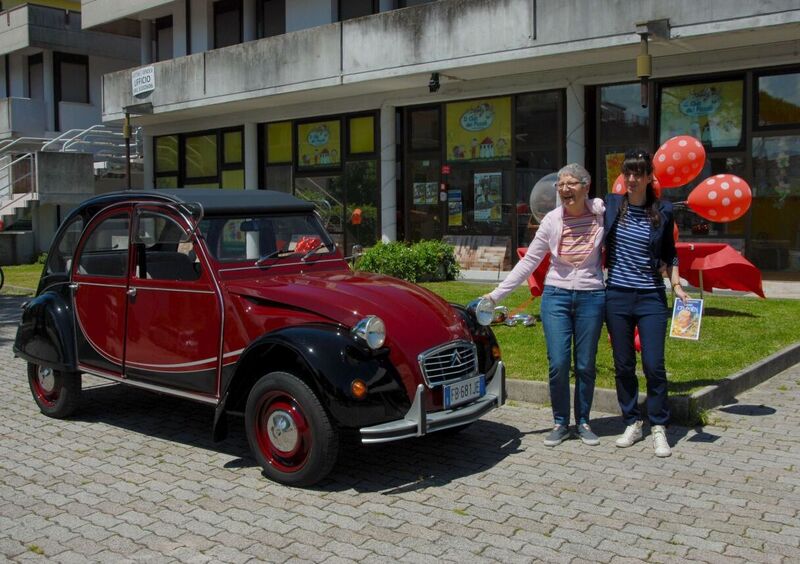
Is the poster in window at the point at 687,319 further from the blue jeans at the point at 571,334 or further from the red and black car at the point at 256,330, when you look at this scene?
the red and black car at the point at 256,330

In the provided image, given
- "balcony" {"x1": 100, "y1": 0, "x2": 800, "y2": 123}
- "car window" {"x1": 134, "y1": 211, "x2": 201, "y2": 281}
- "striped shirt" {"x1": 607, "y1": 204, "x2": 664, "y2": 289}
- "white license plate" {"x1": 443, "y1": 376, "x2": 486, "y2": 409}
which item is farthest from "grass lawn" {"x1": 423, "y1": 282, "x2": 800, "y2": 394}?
"balcony" {"x1": 100, "y1": 0, "x2": 800, "y2": 123}

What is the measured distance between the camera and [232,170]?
24.1 m

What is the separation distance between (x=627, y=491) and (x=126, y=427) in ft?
13.3

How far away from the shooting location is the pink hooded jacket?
605cm

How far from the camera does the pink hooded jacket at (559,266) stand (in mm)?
6051

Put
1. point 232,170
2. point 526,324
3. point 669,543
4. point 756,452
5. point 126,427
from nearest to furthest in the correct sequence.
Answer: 1. point 669,543
2. point 756,452
3. point 126,427
4. point 526,324
5. point 232,170

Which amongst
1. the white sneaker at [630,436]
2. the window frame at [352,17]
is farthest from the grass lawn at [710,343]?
the window frame at [352,17]

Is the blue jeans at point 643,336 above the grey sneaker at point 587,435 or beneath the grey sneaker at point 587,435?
above

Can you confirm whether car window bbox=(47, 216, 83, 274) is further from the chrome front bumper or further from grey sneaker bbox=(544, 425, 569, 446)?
grey sneaker bbox=(544, 425, 569, 446)

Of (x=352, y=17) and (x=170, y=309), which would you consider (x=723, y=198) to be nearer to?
(x=170, y=309)

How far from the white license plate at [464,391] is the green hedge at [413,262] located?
30.2ft

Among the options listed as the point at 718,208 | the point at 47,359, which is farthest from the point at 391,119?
the point at 47,359

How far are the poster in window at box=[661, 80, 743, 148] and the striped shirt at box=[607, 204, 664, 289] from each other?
10.1 metres

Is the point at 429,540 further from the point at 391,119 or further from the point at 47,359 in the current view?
the point at 391,119
